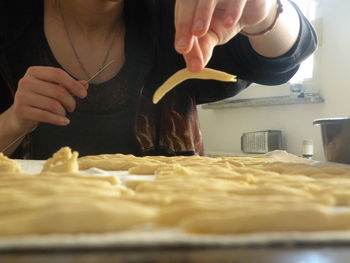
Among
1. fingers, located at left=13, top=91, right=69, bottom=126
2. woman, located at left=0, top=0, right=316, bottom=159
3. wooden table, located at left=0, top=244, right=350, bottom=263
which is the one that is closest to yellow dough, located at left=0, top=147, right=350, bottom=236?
wooden table, located at left=0, top=244, right=350, bottom=263

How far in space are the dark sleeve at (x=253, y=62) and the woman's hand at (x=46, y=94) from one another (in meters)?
0.36

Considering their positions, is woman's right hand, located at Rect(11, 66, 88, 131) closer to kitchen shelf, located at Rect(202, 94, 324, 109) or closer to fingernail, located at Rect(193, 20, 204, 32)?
fingernail, located at Rect(193, 20, 204, 32)

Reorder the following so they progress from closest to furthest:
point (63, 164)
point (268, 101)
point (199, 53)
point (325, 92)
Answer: point (63, 164)
point (199, 53)
point (325, 92)
point (268, 101)

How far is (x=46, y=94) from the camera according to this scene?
711 mm

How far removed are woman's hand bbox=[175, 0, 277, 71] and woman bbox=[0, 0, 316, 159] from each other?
0.17m

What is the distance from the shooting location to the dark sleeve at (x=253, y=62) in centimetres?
90

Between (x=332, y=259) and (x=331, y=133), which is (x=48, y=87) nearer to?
(x=331, y=133)

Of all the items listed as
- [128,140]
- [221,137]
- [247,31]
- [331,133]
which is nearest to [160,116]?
[128,140]

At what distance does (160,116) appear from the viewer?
2.99 feet

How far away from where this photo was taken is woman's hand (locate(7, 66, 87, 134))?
0.71m

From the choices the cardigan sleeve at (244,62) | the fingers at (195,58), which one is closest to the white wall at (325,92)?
the cardigan sleeve at (244,62)

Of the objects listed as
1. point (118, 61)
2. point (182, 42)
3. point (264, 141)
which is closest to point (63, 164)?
point (182, 42)

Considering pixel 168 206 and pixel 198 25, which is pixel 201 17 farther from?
pixel 168 206

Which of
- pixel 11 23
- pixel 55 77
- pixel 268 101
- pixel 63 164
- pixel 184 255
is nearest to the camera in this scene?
pixel 184 255
